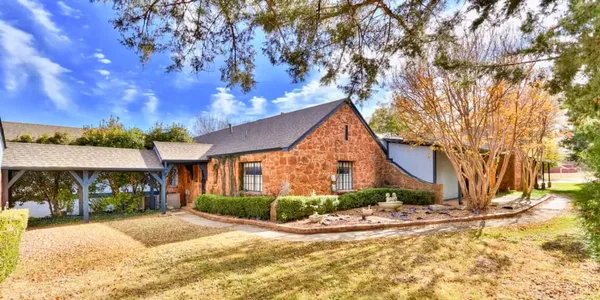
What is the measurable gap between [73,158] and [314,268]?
41.7 ft

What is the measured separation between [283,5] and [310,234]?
20.4ft

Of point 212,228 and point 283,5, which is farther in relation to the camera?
point 212,228

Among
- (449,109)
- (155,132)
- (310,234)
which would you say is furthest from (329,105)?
(155,132)

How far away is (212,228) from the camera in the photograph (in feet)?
33.7

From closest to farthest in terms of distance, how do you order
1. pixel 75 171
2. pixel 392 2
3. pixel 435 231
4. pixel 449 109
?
1. pixel 392 2
2. pixel 435 231
3. pixel 449 109
4. pixel 75 171

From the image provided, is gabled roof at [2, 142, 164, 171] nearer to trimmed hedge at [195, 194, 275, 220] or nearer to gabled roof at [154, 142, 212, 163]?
gabled roof at [154, 142, 212, 163]

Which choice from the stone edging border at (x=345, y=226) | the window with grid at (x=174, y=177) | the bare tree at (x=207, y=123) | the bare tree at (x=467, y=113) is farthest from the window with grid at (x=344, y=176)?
the bare tree at (x=207, y=123)

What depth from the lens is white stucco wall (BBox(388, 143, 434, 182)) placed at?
627 inches

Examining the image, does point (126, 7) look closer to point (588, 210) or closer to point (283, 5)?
point (283, 5)

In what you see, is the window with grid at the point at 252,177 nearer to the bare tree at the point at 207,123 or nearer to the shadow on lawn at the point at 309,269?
the shadow on lawn at the point at 309,269

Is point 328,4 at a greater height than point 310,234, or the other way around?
point 328,4

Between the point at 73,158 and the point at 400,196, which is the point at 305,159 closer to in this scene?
the point at 400,196

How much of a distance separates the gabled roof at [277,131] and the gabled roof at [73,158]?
3.50 metres

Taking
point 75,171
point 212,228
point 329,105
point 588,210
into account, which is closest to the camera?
point 588,210
